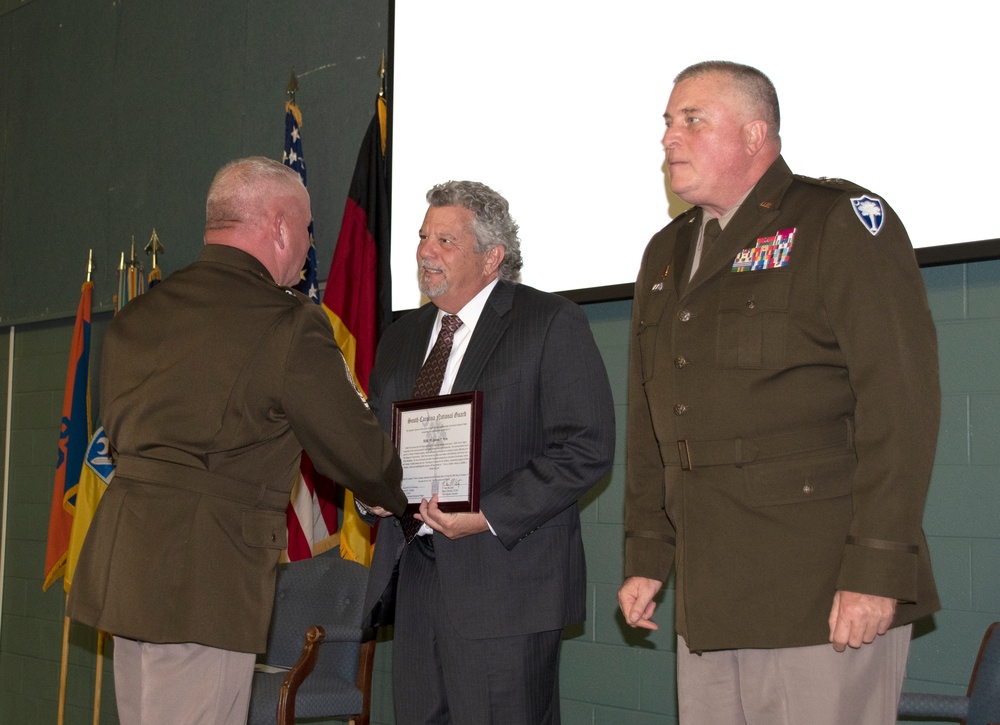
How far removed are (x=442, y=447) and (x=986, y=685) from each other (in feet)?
4.83

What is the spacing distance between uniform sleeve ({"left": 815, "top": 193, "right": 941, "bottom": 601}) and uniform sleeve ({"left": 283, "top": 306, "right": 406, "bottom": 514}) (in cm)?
103

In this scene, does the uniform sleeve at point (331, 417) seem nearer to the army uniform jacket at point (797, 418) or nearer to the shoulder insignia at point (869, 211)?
the army uniform jacket at point (797, 418)

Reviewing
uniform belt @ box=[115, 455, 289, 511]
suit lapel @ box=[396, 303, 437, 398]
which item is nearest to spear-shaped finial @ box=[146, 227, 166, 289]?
suit lapel @ box=[396, 303, 437, 398]

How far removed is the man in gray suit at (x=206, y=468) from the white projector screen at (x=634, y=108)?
1.61 metres

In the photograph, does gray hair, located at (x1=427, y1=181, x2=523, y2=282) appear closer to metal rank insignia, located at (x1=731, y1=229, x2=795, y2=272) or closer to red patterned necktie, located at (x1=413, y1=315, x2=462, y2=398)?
red patterned necktie, located at (x1=413, y1=315, x2=462, y2=398)

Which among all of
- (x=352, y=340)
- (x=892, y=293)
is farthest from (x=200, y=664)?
(x=352, y=340)

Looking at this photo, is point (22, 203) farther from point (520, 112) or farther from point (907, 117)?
point (907, 117)

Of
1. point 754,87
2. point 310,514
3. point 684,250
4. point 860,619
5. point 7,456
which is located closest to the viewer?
point 860,619

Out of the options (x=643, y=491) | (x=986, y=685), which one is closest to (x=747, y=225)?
(x=643, y=491)

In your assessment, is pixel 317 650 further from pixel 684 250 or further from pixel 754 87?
pixel 754 87

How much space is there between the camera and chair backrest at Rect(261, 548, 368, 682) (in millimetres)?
3830

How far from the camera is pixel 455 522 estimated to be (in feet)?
7.91

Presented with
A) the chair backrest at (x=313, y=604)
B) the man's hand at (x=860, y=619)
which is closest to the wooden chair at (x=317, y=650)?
the chair backrest at (x=313, y=604)

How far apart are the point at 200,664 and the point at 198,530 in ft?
0.91
